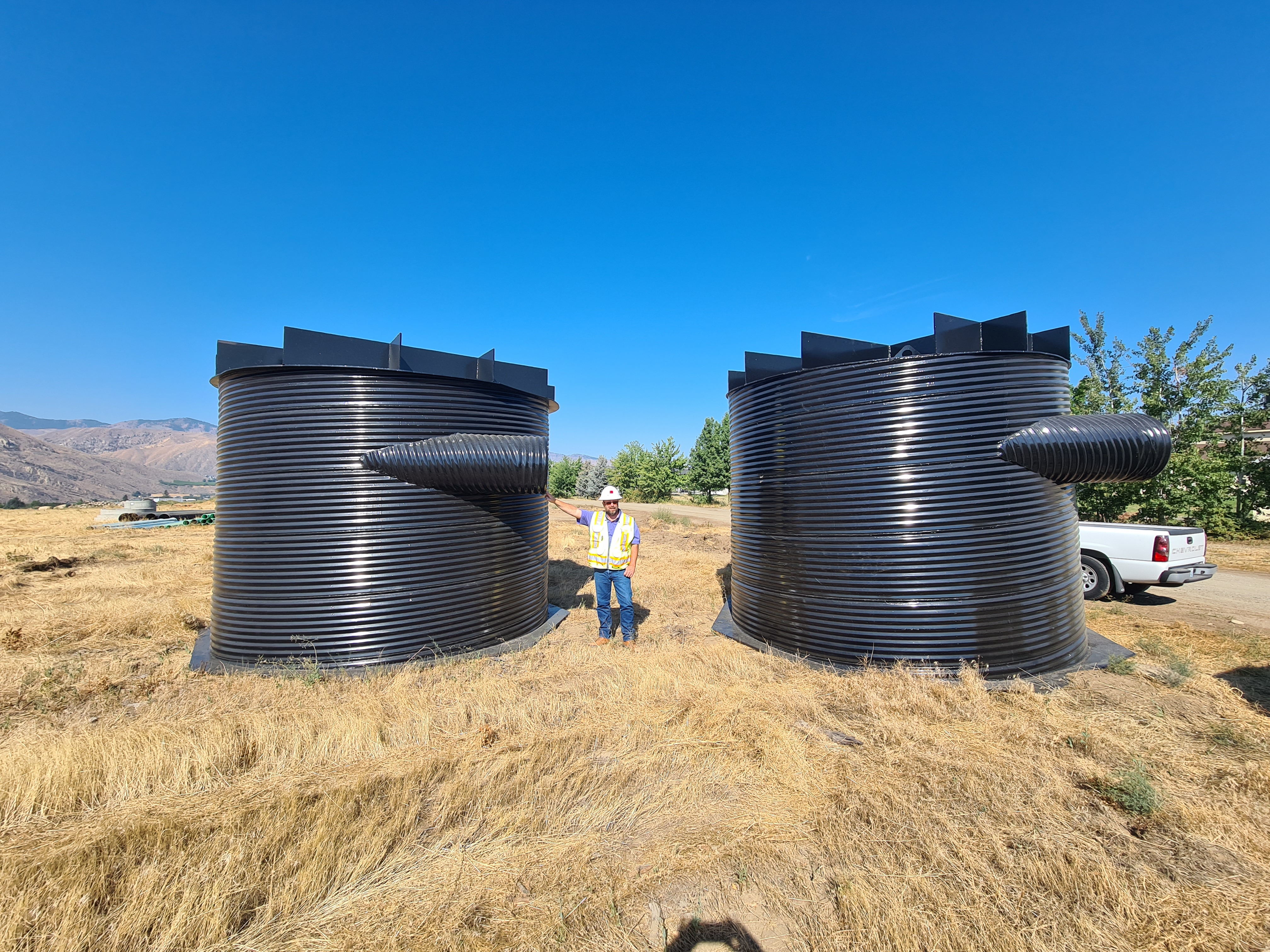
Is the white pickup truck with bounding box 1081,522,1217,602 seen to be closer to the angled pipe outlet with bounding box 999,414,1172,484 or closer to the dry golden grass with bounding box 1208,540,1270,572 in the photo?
the angled pipe outlet with bounding box 999,414,1172,484

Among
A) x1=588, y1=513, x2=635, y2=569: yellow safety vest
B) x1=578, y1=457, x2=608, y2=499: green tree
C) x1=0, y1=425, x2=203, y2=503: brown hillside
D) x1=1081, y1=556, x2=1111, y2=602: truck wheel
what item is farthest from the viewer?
x1=0, y1=425, x2=203, y2=503: brown hillside

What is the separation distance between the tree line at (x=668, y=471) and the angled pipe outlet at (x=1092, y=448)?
126ft

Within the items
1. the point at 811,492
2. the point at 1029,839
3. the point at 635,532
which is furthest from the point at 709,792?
the point at 635,532

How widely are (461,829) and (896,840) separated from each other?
2399mm

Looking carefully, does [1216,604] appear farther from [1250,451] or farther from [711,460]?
[711,460]

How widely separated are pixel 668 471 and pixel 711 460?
515 cm

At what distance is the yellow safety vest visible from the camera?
673 cm

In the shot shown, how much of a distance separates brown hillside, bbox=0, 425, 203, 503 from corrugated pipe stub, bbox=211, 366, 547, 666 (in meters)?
110

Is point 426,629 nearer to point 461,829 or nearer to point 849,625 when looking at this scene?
point 461,829

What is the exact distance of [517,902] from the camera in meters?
2.54

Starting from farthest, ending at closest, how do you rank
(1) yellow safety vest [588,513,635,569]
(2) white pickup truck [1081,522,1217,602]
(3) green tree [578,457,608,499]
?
(3) green tree [578,457,608,499]
(2) white pickup truck [1081,522,1217,602]
(1) yellow safety vest [588,513,635,569]

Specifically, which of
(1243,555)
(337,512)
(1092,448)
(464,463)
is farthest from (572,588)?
(1243,555)

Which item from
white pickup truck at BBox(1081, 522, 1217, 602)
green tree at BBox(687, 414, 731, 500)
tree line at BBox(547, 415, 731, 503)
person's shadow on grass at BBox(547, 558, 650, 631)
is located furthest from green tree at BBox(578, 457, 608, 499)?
white pickup truck at BBox(1081, 522, 1217, 602)

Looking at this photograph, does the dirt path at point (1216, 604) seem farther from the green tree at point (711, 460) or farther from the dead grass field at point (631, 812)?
the green tree at point (711, 460)
